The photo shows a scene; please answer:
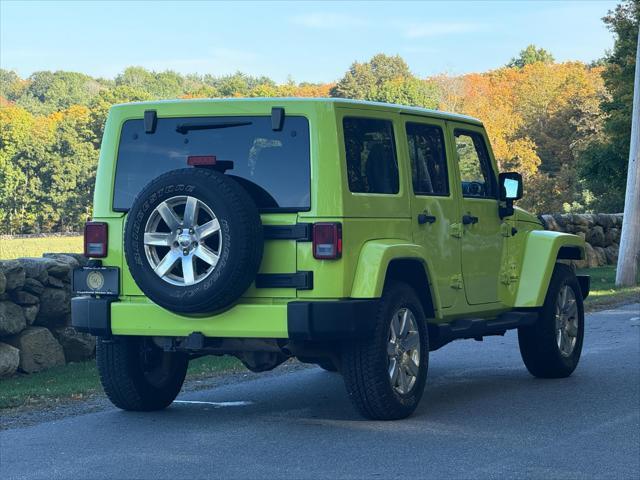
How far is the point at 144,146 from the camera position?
354 inches

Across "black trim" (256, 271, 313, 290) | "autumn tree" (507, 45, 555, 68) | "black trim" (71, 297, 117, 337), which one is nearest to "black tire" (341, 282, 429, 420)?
"black trim" (256, 271, 313, 290)

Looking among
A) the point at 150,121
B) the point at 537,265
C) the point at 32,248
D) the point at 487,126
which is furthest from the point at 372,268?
the point at 487,126

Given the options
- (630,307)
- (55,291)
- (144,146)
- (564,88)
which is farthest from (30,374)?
(564,88)

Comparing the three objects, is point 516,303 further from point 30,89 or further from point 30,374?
point 30,89

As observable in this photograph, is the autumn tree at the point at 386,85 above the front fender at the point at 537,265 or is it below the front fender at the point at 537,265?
above

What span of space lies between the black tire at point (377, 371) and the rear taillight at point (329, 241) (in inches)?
21.0

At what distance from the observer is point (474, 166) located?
10820mm

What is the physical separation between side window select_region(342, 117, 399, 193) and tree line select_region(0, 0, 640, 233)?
988 inches

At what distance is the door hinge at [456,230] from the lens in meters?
9.84

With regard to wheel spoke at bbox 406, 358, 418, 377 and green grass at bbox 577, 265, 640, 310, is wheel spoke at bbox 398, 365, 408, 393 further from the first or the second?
green grass at bbox 577, 265, 640, 310

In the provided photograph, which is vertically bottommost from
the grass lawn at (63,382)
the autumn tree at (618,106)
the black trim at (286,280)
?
the grass lawn at (63,382)

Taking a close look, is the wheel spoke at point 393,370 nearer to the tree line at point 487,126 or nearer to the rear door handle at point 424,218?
the rear door handle at point 424,218

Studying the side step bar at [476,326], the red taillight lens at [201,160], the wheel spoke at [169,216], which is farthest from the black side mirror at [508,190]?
the wheel spoke at [169,216]

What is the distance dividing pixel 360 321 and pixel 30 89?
154971 millimetres
